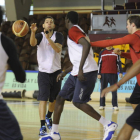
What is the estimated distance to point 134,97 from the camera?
15.4 ft

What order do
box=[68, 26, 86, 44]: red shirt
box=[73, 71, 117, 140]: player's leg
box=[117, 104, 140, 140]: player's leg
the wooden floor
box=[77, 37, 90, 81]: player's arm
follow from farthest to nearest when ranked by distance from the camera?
the wooden floor, box=[73, 71, 117, 140]: player's leg, box=[68, 26, 86, 44]: red shirt, box=[77, 37, 90, 81]: player's arm, box=[117, 104, 140, 140]: player's leg

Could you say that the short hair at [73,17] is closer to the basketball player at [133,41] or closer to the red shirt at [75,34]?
the red shirt at [75,34]

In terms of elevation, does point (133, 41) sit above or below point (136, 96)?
above

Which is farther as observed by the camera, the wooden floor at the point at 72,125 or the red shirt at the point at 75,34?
the wooden floor at the point at 72,125

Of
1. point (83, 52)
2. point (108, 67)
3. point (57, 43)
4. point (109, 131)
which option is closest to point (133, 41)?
point (83, 52)

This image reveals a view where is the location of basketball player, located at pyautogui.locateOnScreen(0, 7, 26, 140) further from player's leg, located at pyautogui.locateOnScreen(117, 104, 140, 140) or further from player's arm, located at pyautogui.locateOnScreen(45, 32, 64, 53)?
player's arm, located at pyautogui.locateOnScreen(45, 32, 64, 53)

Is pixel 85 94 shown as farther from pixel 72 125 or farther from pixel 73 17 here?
pixel 72 125

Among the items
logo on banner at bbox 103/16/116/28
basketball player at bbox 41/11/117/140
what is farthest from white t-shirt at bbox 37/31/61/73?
logo on banner at bbox 103/16/116/28

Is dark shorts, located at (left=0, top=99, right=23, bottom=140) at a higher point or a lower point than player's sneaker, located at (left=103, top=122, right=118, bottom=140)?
higher

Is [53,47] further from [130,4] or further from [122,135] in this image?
[130,4]

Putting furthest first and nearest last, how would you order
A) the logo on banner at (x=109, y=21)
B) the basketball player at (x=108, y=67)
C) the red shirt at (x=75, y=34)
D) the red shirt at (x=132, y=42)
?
1. the logo on banner at (x=109, y=21)
2. the basketball player at (x=108, y=67)
3. the red shirt at (x=75, y=34)
4. the red shirt at (x=132, y=42)

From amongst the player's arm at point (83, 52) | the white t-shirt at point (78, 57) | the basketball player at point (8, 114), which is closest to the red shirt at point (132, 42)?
the player's arm at point (83, 52)

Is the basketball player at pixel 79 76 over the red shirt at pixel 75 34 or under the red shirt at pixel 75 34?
under

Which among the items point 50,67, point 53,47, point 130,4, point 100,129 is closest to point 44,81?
point 50,67
